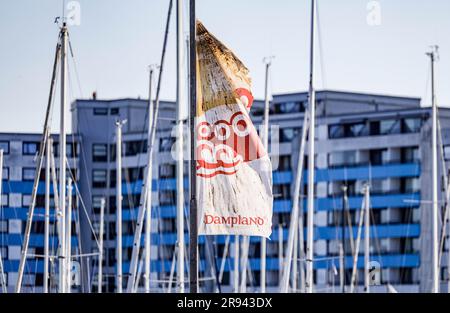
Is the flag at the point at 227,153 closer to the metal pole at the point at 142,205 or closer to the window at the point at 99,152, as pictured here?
the metal pole at the point at 142,205

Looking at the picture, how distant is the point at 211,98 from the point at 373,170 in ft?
353

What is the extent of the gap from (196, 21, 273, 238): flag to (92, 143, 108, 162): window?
121 meters

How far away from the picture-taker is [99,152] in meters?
144

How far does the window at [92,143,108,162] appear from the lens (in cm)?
14350

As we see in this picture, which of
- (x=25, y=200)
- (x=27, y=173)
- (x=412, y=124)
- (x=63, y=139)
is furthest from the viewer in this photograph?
(x=412, y=124)

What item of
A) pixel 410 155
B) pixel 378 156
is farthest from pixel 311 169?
pixel 378 156

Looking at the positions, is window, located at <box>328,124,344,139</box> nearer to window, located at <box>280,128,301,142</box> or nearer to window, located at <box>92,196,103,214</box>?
window, located at <box>280,128,301,142</box>

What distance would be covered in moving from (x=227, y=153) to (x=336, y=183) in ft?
359

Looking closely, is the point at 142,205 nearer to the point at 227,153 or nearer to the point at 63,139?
the point at 63,139

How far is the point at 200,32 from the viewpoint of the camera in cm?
2233

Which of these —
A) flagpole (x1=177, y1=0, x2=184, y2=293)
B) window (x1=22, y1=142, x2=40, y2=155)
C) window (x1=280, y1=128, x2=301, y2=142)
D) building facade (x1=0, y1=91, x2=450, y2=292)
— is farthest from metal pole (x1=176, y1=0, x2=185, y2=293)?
window (x1=280, y1=128, x2=301, y2=142)

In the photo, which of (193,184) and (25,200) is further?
(25,200)

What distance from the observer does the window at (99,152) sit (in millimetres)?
143500

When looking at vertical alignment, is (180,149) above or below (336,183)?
below
